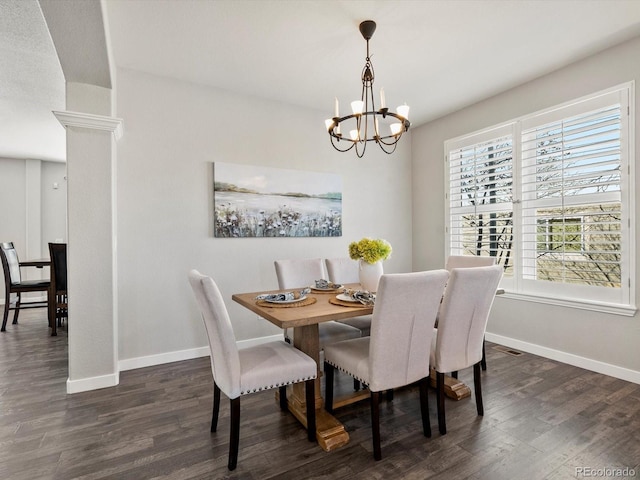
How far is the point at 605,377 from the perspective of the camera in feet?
8.98

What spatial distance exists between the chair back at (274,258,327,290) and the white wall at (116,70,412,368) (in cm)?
69

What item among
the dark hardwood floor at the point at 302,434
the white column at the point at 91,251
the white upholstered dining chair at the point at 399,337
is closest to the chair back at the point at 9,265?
the dark hardwood floor at the point at 302,434

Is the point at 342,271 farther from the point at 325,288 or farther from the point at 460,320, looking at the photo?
the point at 460,320

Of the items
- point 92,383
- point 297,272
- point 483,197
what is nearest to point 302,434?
point 297,272

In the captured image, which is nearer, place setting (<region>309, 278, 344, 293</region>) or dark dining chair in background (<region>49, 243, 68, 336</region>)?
place setting (<region>309, 278, 344, 293</region>)

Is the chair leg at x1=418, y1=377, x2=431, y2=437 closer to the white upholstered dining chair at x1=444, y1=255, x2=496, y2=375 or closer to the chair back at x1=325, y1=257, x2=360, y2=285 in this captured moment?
the white upholstered dining chair at x1=444, y1=255, x2=496, y2=375

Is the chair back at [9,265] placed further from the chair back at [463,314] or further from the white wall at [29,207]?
the chair back at [463,314]

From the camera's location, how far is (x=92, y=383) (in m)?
2.56

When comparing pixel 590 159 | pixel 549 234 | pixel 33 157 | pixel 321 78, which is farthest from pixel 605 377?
pixel 33 157

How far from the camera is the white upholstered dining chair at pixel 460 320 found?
1.91m

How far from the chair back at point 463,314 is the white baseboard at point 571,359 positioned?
1.59 metres

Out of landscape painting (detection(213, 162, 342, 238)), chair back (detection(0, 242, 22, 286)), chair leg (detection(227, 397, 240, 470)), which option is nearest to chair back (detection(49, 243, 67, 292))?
chair back (detection(0, 242, 22, 286))

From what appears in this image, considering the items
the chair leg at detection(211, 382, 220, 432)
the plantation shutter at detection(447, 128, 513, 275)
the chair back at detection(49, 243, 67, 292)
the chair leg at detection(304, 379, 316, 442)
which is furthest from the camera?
the chair back at detection(49, 243, 67, 292)

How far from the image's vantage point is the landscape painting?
3.39 meters
